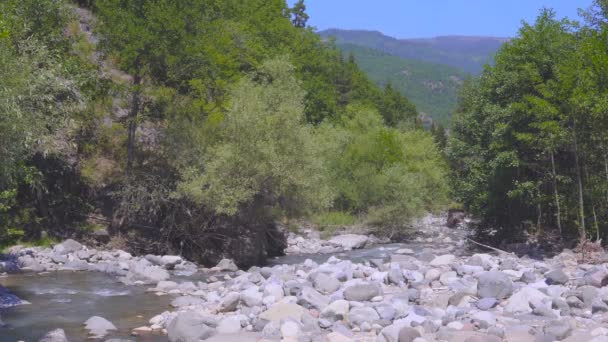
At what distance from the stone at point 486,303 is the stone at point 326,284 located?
398 centimetres

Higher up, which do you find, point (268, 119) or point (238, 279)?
point (268, 119)

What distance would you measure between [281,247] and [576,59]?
51.6ft

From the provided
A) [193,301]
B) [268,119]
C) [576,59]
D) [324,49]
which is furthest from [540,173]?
[324,49]

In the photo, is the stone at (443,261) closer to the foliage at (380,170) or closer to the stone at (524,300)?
the stone at (524,300)

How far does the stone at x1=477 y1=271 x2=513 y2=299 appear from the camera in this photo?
13.9 m

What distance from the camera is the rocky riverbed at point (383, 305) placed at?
11.6 m

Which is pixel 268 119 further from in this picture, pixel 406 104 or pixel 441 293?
pixel 406 104

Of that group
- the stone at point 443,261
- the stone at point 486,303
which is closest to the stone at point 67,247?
the stone at point 443,261

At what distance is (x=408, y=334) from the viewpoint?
35.8 feet

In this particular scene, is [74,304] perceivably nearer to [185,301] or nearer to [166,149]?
[185,301]

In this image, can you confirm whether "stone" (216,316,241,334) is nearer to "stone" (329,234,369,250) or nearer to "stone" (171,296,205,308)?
"stone" (171,296,205,308)

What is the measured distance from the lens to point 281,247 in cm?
3102

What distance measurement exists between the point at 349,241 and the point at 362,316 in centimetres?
2258

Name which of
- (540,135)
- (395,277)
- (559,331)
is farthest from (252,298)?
(540,135)
